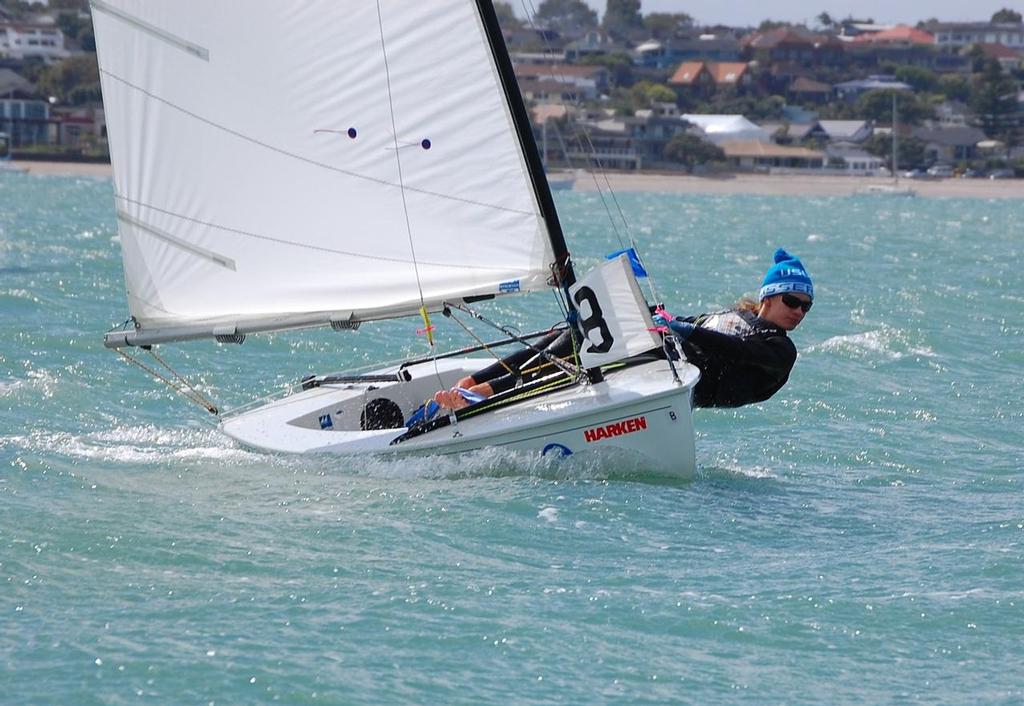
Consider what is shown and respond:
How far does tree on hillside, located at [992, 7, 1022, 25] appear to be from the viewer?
163m

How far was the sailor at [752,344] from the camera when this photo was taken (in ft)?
30.8

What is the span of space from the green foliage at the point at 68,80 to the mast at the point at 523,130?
91355mm

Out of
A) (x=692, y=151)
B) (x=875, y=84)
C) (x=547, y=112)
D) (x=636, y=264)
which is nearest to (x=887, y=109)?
(x=875, y=84)

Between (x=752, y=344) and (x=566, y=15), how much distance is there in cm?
16019

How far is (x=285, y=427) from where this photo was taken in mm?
10008

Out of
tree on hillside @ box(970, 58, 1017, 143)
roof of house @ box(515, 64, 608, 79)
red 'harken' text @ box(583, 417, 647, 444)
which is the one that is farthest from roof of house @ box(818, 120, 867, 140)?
Result: red 'harken' text @ box(583, 417, 647, 444)

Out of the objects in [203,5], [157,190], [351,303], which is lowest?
[351,303]

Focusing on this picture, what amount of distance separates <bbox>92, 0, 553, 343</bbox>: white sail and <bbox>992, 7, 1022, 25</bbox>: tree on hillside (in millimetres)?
161035

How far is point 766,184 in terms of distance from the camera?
291ft

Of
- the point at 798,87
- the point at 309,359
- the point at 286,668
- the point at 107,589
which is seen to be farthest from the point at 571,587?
the point at 798,87

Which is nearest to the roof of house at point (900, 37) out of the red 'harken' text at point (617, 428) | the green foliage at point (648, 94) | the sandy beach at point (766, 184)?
the green foliage at point (648, 94)

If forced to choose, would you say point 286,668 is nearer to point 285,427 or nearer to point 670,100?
point 285,427

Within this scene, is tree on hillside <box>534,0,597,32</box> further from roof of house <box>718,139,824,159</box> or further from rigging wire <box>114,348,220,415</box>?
rigging wire <box>114,348,220,415</box>

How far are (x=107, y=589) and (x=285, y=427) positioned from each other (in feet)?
9.53
